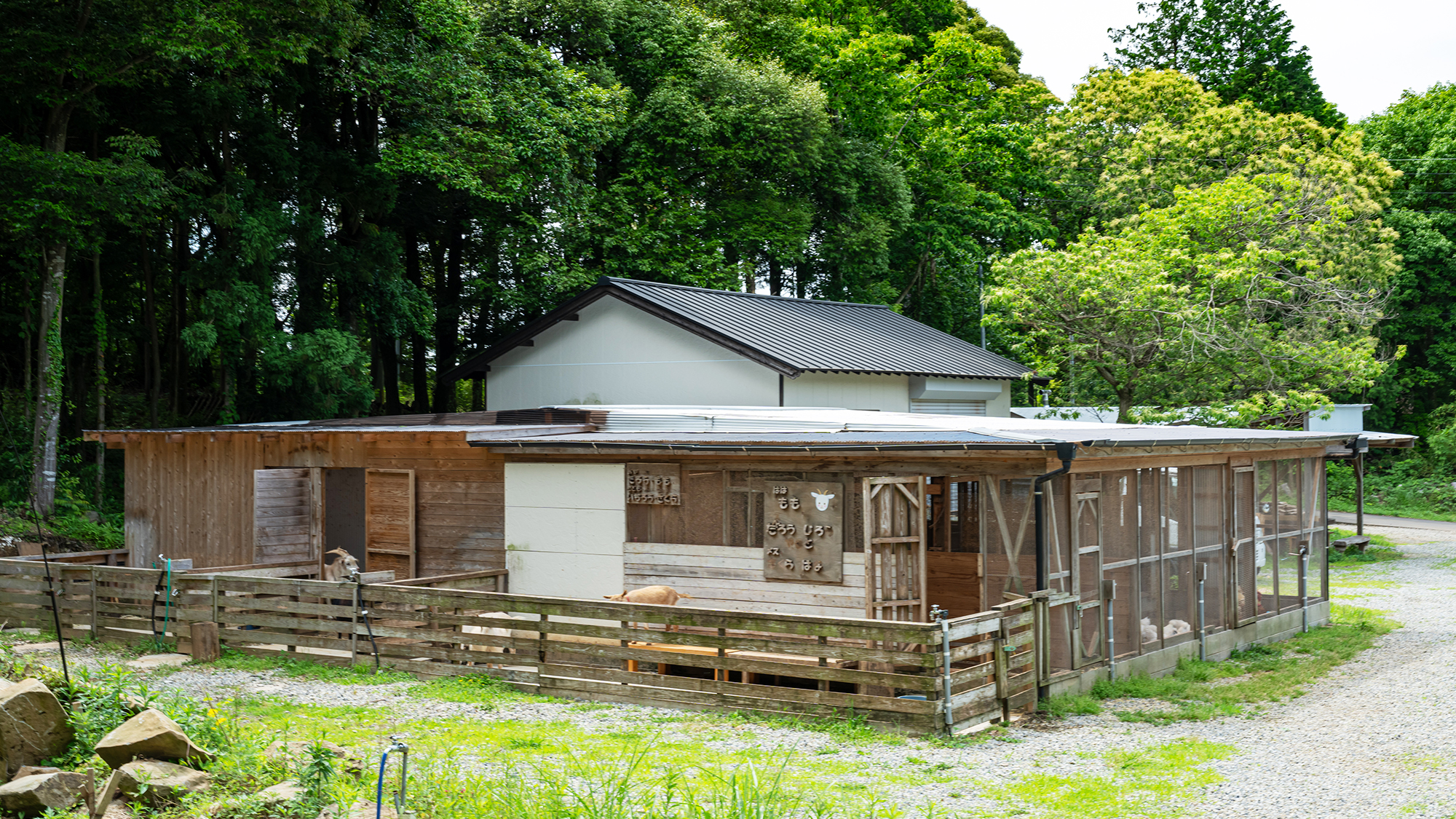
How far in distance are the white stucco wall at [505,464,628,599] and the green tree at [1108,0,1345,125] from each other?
1410 inches

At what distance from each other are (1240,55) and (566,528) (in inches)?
1507

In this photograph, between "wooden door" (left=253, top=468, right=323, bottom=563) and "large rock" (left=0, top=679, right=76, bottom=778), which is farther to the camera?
"wooden door" (left=253, top=468, right=323, bottom=563)

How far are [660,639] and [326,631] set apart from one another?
13.2ft

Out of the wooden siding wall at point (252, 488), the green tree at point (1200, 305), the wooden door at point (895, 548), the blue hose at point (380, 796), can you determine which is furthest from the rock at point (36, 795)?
the green tree at point (1200, 305)

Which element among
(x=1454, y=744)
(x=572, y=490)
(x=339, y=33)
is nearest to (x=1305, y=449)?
(x=1454, y=744)

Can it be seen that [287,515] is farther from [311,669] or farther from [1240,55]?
[1240,55]

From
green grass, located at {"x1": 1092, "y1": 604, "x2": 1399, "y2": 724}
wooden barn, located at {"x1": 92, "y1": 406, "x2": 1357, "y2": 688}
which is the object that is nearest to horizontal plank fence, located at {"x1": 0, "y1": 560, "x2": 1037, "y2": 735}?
wooden barn, located at {"x1": 92, "y1": 406, "x2": 1357, "y2": 688}

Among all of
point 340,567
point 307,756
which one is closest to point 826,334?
point 340,567

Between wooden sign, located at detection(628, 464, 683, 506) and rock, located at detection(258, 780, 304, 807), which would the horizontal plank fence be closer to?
wooden sign, located at detection(628, 464, 683, 506)

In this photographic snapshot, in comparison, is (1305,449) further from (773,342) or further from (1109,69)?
(1109,69)

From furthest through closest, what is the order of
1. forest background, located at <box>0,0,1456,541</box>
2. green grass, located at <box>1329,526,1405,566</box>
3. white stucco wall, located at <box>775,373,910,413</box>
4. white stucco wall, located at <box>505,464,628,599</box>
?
green grass, located at <box>1329,526,1405,566</box>, forest background, located at <box>0,0,1456,541</box>, white stucco wall, located at <box>775,373,910,413</box>, white stucco wall, located at <box>505,464,628,599</box>

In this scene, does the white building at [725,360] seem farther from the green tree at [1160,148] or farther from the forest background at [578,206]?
the green tree at [1160,148]

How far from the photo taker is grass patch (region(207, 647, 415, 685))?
11.4 meters

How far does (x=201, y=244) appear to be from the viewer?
1001 inches
